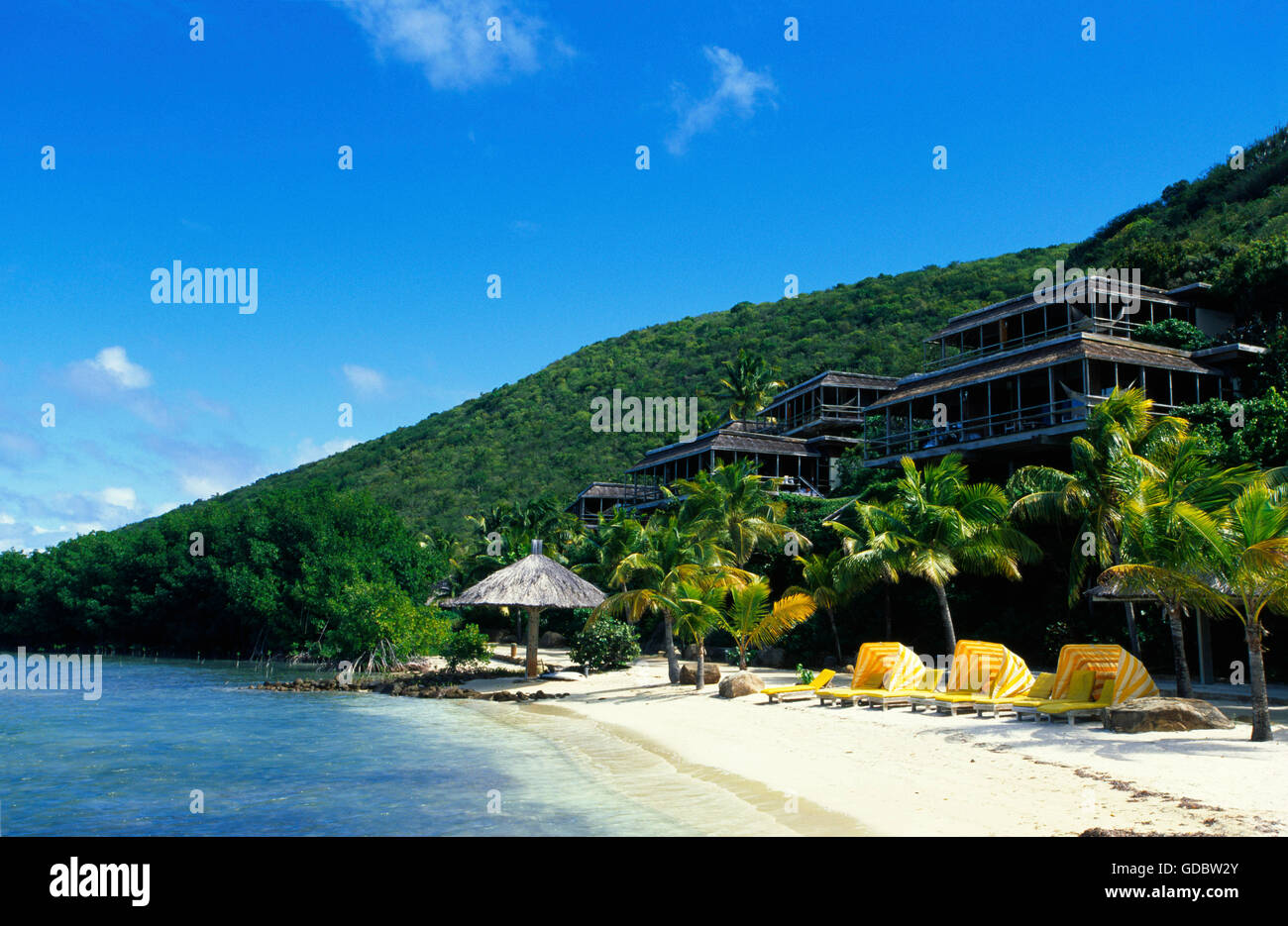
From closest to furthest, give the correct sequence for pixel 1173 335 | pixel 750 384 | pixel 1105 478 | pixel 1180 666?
pixel 1180 666, pixel 1105 478, pixel 1173 335, pixel 750 384

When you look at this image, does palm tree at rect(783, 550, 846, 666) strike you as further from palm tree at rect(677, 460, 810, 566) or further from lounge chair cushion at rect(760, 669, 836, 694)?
lounge chair cushion at rect(760, 669, 836, 694)

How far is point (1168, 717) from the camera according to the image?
13.4 m

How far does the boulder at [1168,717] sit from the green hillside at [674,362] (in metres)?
46.7

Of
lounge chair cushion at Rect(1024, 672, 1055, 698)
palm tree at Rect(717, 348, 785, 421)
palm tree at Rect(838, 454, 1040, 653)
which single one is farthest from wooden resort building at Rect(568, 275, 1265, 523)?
lounge chair cushion at Rect(1024, 672, 1055, 698)

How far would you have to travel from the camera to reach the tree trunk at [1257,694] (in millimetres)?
12398

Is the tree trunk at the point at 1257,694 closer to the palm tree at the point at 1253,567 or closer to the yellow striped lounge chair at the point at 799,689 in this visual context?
the palm tree at the point at 1253,567

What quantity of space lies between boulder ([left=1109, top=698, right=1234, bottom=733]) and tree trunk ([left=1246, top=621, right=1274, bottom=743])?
2.60ft

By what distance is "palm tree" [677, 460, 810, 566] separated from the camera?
3119cm

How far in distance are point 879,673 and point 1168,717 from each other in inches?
276

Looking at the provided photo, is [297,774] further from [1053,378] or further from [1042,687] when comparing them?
Answer: [1053,378]

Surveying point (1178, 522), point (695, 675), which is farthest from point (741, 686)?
point (1178, 522)

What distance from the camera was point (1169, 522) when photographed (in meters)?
14.0

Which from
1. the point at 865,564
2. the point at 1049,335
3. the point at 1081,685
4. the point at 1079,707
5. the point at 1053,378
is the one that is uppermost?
the point at 1049,335
